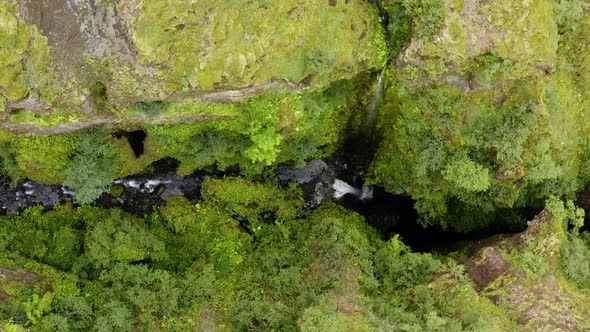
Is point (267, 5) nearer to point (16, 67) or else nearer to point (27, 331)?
point (16, 67)

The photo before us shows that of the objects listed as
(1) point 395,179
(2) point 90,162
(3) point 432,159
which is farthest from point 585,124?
(2) point 90,162

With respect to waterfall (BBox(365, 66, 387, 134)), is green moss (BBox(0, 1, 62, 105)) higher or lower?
higher

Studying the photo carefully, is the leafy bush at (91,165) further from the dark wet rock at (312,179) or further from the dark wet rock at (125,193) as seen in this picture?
the dark wet rock at (312,179)

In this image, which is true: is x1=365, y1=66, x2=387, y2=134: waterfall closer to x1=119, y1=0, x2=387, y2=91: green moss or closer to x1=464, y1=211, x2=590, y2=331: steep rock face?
x1=119, y1=0, x2=387, y2=91: green moss

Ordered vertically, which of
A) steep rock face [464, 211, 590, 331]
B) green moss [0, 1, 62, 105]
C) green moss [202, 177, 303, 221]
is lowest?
green moss [202, 177, 303, 221]

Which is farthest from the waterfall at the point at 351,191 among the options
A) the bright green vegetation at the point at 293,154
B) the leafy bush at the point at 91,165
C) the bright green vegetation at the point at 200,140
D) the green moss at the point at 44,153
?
the green moss at the point at 44,153

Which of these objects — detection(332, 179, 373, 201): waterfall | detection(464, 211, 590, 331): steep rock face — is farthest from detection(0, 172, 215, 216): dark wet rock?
detection(464, 211, 590, 331): steep rock face
